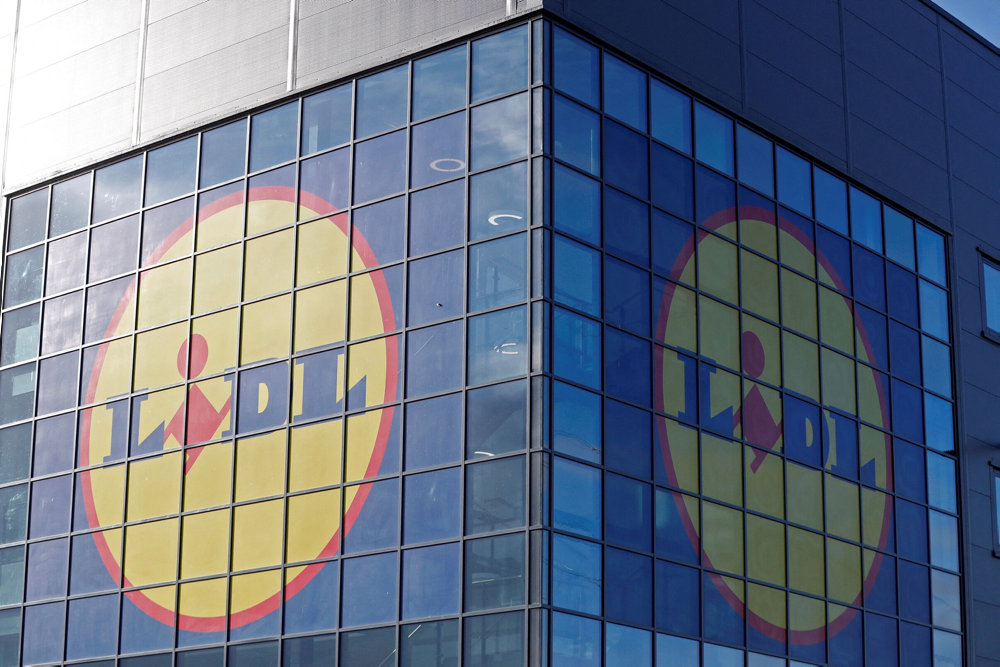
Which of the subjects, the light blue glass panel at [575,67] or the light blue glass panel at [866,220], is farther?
the light blue glass panel at [866,220]

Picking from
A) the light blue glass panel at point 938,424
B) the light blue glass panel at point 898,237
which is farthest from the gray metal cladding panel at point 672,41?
the light blue glass panel at point 938,424

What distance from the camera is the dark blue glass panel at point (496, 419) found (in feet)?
91.1

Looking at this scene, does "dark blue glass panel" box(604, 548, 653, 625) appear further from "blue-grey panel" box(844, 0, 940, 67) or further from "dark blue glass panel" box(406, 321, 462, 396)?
"blue-grey panel" box(844, 0, 940, 67)

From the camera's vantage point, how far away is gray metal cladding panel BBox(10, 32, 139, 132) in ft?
119

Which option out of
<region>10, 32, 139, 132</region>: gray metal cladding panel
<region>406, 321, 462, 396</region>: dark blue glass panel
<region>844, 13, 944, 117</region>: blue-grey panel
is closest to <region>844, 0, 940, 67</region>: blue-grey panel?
<region>844, 13, 944, 117</region>: blue-grey panel

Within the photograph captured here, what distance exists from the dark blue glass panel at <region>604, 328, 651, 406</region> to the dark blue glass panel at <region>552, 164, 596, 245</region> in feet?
6.27

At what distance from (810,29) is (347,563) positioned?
16.3 m

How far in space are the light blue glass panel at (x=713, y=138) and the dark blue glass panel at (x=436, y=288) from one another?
628 cm

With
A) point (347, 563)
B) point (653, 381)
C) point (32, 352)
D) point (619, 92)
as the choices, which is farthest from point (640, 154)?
point (32, 352)

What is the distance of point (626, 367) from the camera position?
1161 inches

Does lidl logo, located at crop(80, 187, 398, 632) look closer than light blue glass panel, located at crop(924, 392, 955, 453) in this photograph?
Yes

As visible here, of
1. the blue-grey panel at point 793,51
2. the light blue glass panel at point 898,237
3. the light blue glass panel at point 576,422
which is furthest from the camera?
the light blue glass panel at point 898,237

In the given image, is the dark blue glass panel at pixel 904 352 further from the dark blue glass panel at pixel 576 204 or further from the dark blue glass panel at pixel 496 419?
the dark blue glass panel at pixel 496 419

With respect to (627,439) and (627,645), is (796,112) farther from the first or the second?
(627,645)
